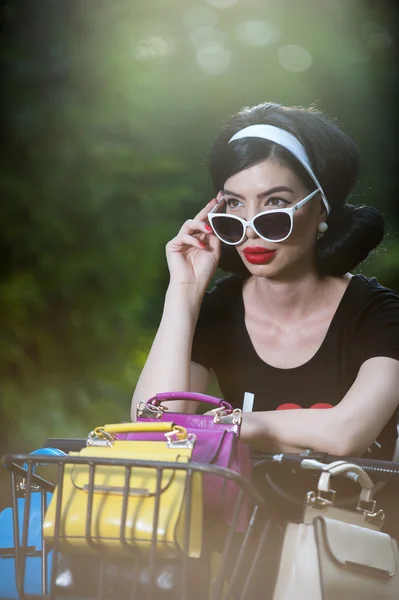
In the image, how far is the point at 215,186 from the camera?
7.04 feet

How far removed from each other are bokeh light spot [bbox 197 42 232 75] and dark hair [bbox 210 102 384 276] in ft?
1.49

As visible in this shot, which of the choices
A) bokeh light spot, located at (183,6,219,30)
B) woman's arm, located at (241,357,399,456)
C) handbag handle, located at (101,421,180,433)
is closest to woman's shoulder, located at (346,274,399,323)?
woman's arm, located at (241,357,399,456)

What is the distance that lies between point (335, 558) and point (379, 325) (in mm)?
986

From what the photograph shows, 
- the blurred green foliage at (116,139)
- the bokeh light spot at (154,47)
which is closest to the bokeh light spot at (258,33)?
the blurred green foliage at (116,139)

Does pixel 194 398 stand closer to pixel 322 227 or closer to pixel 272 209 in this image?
pixel 272 209

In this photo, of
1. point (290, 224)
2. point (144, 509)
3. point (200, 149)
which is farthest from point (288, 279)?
point (144, 509)

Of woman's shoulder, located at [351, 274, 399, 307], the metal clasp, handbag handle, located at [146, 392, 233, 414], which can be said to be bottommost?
the metal clasp

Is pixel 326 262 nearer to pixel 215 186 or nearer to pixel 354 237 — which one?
pixel 354 237

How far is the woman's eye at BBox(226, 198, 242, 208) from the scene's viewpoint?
199 cm

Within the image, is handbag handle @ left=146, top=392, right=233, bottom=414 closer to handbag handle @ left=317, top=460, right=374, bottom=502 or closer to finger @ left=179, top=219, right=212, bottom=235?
handbag handle @ left=317, top=460, right=374, bottom=502

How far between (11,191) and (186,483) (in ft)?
6.68

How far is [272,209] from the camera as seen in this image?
1.92 meters

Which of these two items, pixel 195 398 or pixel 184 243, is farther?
pixel 184 243

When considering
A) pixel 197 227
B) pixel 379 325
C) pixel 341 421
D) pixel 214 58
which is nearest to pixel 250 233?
pixel 197 227
